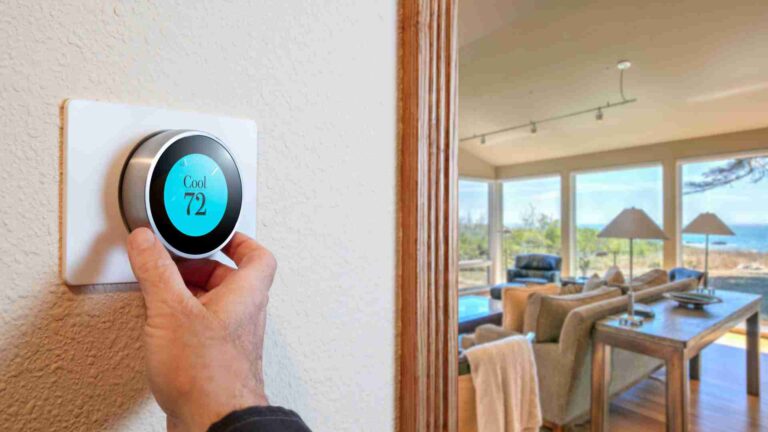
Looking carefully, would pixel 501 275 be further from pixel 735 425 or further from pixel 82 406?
pixel 82 406

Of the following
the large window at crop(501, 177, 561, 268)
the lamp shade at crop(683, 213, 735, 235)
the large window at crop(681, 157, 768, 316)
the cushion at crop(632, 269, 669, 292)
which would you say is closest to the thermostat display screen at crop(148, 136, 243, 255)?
the cushion at crop(632, 269, 669, 292)

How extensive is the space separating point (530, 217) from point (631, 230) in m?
5.03

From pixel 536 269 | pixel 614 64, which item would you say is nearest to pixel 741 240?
pixel 536 269

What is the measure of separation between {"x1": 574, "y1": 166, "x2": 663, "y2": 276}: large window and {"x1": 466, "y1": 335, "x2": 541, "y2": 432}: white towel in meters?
4.53

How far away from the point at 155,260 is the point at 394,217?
0.87ft

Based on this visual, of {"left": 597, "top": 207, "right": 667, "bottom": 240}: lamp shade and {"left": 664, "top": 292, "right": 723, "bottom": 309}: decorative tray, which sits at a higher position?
{"left": 597, "top": 207, "right": 667, "bottom": 240}: lamp shade

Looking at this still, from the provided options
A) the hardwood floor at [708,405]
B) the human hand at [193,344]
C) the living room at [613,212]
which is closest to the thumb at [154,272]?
the human hand at [193,344]

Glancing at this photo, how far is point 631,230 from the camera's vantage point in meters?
2.52

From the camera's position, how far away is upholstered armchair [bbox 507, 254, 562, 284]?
20.9 ft

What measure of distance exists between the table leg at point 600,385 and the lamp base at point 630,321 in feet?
0.56

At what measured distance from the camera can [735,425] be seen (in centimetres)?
264

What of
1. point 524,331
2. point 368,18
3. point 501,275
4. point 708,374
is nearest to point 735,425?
point 708,374

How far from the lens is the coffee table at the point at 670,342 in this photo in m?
2.05

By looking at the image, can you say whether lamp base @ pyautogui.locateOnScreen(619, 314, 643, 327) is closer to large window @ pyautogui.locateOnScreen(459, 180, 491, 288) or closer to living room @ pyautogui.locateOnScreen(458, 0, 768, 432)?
living room @ pyautogui.locateOnScreen(458, 0, 768, 432)
